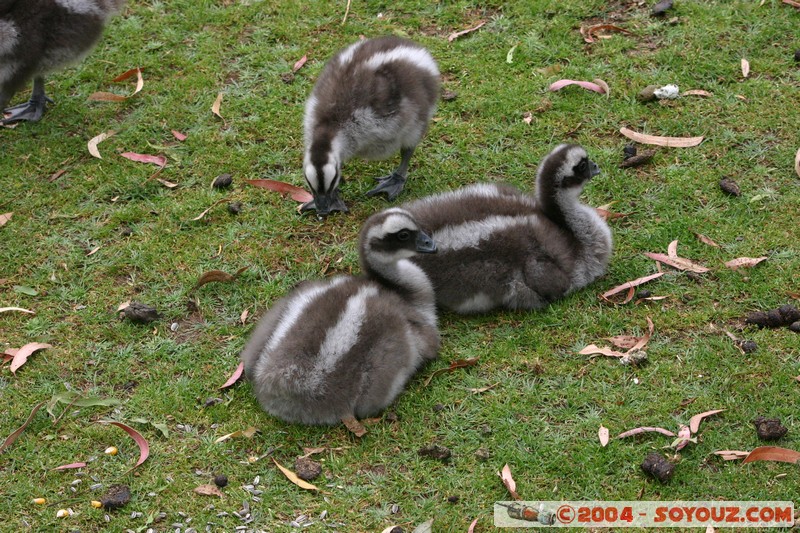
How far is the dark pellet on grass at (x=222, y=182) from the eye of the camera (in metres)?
7.47

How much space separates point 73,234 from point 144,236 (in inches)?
23.6

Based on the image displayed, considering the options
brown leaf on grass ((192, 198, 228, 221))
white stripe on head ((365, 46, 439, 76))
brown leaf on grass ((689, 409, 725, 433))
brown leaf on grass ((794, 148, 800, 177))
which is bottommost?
brown leaf on grass ((689, 409, 725, 433))

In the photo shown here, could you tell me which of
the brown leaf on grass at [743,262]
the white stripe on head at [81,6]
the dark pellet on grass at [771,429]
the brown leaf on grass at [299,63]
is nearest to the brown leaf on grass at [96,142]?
the white stripe on head at [81,6]

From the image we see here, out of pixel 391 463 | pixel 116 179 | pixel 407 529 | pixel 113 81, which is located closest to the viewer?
pixel 407 529

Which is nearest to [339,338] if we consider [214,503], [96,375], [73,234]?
[214,503]

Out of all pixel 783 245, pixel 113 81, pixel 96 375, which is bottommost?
pixel 783 245

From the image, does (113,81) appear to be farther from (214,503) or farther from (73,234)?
(214,503)

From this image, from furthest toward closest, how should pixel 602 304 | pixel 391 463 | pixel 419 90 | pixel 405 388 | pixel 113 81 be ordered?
pixel 113 81 → pixel 419 90 → pixel 602 304 → pixel 405 388 → pixel 391 463

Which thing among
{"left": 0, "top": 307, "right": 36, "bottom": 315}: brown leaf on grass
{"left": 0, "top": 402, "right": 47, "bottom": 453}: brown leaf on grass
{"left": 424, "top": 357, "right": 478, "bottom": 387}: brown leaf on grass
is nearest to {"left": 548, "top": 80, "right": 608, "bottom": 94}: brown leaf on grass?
{"left": 424, "top": 357, "right": 478, "bottom": 387}: brown leaf on grass

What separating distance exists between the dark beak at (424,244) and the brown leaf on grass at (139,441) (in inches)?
81.1

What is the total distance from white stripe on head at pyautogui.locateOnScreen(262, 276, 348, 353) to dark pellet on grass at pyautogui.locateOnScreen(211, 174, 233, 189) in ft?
6.79

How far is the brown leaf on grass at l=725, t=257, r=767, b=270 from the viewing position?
20.5ft

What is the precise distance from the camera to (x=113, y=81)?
8.75m

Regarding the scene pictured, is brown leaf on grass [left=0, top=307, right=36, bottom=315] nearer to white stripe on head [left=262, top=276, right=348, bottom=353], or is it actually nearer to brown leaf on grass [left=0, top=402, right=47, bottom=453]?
brown leaf on grass [left=0, top=402, right=47, bottom=453]
